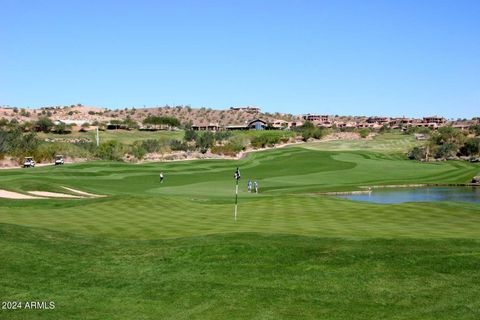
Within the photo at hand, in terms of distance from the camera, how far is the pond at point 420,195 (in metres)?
57.3

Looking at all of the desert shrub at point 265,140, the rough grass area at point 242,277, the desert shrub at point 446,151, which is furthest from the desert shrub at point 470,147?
the rough grass area at point 242,277

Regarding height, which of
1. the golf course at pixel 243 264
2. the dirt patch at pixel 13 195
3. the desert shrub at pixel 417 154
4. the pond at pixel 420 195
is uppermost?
the golf course at pixel 243 264

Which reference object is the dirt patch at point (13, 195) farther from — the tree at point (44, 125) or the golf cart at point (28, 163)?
the tree at point (44, 125)

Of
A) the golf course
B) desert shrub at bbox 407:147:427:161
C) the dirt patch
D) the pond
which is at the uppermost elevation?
the golf course

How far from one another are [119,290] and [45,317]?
2326 mm

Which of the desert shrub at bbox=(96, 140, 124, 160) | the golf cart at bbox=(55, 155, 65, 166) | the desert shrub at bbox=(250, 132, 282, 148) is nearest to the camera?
the golf cart at bbox=(55, 155, 65, 166)

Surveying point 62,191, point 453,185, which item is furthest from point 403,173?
point 62,191

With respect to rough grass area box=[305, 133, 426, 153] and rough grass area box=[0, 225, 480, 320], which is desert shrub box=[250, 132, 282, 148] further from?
rough grass area box=[0, 225, 480, 320]

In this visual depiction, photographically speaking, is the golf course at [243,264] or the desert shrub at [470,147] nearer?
the golf course at [243,264]

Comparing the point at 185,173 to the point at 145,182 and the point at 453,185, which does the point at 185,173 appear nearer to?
the point at 145,182

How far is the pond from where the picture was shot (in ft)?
188

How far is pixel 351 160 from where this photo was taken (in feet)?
344

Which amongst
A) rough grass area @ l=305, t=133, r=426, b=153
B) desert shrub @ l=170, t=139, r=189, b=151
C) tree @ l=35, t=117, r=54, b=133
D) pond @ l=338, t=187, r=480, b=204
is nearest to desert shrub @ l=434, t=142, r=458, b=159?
rough grass area @ l=305, t=133, r=426, b=153

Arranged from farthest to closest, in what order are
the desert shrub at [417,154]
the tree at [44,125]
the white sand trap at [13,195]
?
the tree at [44,125], the desert shrub at [417,154], the white sand trap at [13,195]
